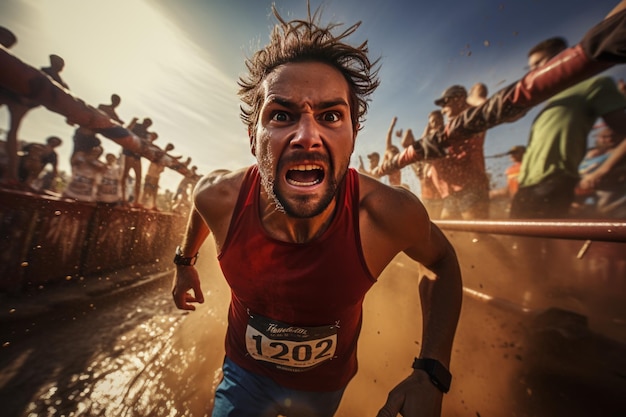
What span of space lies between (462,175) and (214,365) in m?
5.27

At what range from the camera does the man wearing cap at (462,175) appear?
16.1 feet

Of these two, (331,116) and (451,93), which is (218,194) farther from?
(451,93)

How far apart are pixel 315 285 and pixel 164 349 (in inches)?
109

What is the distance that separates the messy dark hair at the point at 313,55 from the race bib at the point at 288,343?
4.68 feet

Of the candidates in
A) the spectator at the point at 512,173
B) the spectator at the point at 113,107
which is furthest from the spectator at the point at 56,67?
the spectator at the point at 512,173

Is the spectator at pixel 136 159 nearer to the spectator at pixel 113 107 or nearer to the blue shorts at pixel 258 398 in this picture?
the spectator at pixel 113 107

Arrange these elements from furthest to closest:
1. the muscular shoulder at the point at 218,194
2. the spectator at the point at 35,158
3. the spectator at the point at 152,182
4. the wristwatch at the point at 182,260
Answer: the spectator at the point at 152,182
the spectator at the point at 35,158
the wristwatch at the point at 182,260
the muscular shoulder at the point at 218,194

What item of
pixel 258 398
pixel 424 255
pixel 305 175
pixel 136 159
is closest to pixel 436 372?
pixel 424 255

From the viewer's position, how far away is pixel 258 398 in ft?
5.82

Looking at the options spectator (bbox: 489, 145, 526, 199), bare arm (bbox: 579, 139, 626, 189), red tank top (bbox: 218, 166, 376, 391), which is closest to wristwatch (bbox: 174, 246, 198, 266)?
red tank top (bbox: 218, 166, 376, 391)

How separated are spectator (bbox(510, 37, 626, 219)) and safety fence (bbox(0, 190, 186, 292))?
23.7 ft

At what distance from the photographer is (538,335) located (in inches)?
110

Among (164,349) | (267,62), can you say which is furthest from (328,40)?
(164,349)

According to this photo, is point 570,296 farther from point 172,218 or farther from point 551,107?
point 172,218
